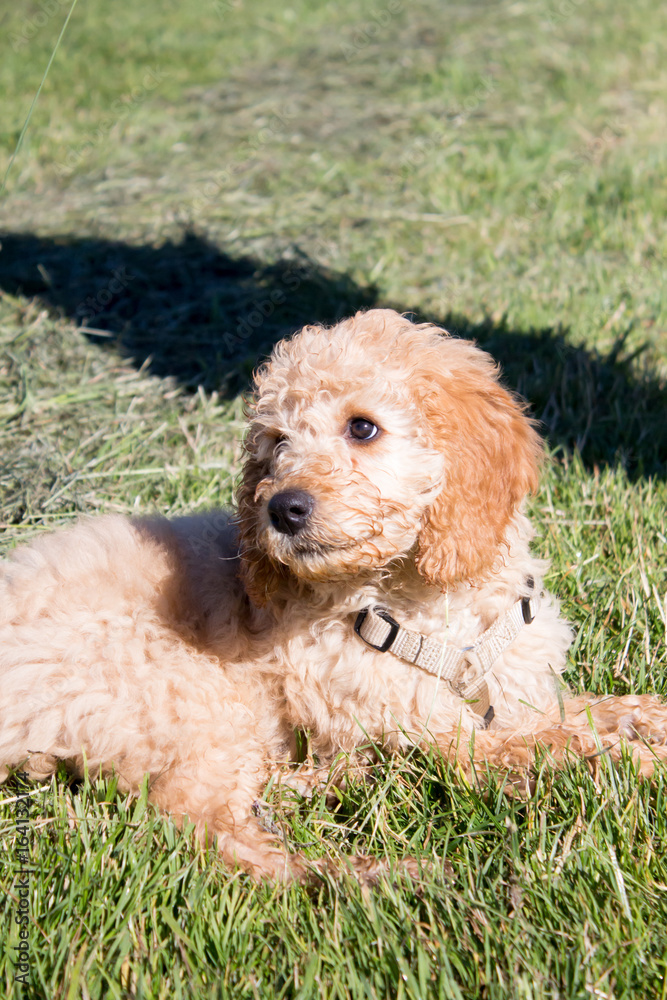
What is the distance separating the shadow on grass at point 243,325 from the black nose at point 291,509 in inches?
85.1

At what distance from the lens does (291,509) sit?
2.17 m

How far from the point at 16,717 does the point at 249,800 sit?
2.41ft

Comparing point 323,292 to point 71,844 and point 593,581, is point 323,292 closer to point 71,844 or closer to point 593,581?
point 593,581

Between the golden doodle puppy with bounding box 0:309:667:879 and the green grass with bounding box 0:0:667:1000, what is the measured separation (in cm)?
17

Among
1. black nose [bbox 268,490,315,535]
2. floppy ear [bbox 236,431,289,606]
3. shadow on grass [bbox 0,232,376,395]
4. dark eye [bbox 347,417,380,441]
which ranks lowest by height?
shadow on grass [bbox 0,232,376,395]

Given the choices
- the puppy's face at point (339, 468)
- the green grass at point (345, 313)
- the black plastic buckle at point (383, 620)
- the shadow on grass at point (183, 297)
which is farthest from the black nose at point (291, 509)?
the shadow on grass at point (183, 297)

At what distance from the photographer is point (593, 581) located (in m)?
3.19

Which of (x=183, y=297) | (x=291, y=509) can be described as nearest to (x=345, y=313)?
(x=183, y=297)

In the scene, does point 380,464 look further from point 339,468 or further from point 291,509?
point 291,509

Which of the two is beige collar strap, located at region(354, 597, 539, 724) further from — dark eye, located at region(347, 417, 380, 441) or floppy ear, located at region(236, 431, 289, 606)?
dark eye, located at region(347, 417, 380, 441)

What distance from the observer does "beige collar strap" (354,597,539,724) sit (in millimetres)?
2439

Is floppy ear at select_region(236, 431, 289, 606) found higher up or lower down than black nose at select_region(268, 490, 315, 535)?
lower down

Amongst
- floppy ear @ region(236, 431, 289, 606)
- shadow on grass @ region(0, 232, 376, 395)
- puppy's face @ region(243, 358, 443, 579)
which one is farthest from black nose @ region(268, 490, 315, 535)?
shadow on grass @ region(0, 232, 376, 395)

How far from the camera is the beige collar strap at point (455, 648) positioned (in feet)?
8.00
